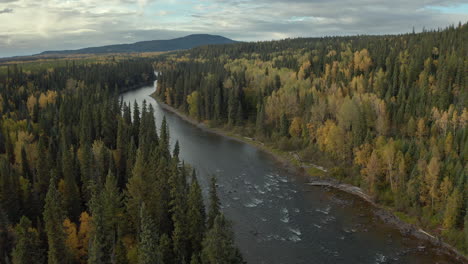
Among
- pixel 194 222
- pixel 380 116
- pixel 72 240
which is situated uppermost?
pixel 380 116

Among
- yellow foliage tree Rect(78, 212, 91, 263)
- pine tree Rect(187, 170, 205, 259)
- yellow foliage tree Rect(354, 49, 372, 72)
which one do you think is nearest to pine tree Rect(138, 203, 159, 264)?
pine tree Rect(187, 170, 205, 259)

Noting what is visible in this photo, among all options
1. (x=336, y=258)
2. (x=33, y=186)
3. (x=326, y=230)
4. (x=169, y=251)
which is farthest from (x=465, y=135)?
(x=33, y=186)

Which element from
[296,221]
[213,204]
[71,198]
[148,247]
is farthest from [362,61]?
[148,247]

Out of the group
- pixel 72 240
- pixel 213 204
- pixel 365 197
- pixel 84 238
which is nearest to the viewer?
pixel 213 204

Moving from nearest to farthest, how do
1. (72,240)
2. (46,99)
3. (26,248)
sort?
(26,248) < (72,240) < (46,99)

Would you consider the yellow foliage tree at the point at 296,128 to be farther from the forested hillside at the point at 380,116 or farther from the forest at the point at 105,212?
the forest at the point at 105,212

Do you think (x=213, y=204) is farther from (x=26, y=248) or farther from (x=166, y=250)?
(x=26, y=248)

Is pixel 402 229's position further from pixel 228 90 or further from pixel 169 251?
pixel 228 90

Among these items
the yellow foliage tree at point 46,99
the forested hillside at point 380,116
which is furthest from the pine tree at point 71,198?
the yellow foliage tree at point 46,99

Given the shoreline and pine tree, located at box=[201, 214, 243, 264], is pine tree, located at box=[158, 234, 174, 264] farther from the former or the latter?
the shoreline
